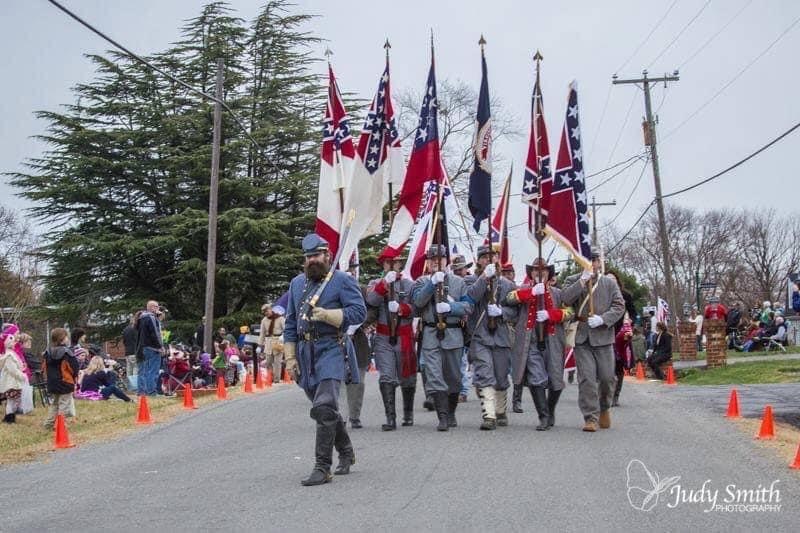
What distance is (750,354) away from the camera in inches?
1229

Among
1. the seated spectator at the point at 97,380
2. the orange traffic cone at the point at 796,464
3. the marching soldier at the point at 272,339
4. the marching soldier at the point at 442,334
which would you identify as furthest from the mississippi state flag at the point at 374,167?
the marching soldier at the point at 272,339

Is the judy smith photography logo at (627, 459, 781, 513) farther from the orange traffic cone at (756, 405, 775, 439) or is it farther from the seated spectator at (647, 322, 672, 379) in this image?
the seated spectator at (647, 322, 672, 379)

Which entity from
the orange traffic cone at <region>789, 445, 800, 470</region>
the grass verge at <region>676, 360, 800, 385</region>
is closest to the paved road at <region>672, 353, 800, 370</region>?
the grass verge at <region>676, 360, 800, 385</region>

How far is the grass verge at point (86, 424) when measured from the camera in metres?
13.6

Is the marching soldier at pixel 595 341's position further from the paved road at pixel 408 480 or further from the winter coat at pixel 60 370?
the winter coat at pixel 60 370

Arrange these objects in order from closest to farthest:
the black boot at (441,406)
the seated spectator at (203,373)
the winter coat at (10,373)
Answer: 1. the black boot at (441,406)
2. the winter coat at (10,373)
3. the seated spectator at (203,373)

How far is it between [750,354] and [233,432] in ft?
69.8

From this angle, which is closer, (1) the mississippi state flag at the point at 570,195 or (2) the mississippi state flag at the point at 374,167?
(2) the mississippi state flag at the point at 374,167

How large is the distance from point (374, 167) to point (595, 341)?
13.3 ft

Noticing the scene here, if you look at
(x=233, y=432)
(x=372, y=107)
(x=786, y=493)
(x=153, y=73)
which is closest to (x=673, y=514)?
(x=786, y=493)

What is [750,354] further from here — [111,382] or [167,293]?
[167,293]

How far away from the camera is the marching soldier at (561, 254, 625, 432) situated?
41.0ft

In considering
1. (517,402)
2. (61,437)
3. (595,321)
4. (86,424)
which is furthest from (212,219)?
(595,321)

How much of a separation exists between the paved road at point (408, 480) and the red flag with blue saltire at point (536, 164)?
283cm
